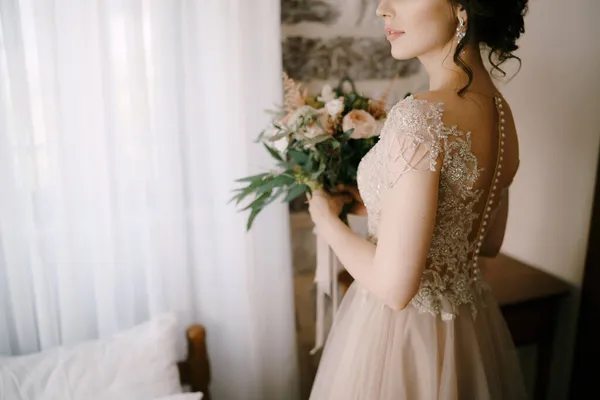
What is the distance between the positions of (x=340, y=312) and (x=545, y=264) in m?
0.94

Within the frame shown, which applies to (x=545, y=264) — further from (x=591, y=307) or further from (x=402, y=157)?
(x=402, y=157)

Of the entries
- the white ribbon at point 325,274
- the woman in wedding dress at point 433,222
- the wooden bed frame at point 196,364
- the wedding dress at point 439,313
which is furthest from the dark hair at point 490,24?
the wooden bed frame at point 196,364

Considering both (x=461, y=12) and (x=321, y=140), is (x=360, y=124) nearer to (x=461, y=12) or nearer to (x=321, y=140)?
(x=321, y=140)

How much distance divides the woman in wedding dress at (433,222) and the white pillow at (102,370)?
1.49 ft

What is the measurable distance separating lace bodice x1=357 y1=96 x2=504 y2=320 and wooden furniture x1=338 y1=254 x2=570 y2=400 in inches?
17.8

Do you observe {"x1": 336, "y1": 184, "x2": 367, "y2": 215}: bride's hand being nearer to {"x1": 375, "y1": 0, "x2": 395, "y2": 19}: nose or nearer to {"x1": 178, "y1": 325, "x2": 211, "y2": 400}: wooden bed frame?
{"x1": 375, "y1": 0, "x2": 395, "y2": 19}: nose

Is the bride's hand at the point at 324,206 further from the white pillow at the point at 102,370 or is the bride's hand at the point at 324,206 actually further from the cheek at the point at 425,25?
the white pillow at the point at 102,370

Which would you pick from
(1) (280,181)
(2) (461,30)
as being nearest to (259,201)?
(1) (280,181)

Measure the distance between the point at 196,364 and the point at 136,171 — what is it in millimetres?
615

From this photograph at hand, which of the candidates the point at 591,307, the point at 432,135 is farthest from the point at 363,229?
the point at 432,135

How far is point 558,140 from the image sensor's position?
171cm

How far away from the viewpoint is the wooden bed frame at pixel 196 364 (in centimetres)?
146

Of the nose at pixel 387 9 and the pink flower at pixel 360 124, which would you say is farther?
the pink flower at pixel 360 124

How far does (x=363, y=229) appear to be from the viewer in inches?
74.7
